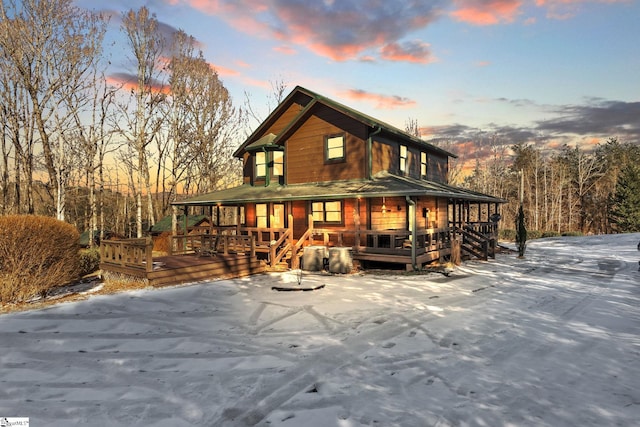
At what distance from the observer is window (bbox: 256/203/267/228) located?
836 inches

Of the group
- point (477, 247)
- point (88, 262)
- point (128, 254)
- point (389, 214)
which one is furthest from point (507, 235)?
point (88, 262)

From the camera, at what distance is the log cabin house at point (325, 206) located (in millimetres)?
14641

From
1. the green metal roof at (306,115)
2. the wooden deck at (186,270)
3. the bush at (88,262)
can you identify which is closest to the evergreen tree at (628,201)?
the green metal roof at (306,115)

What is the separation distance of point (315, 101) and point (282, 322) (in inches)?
532

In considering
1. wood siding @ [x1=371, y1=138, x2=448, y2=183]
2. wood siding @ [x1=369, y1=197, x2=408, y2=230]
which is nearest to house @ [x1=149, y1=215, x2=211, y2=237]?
wood siding @ [x1=369, y1=197, x2=408, y2=230]

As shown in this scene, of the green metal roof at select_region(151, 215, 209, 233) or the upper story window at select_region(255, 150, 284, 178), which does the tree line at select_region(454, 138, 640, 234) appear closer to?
the upper story window at select_region(255, 150, 284, 178)

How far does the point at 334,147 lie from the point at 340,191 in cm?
342

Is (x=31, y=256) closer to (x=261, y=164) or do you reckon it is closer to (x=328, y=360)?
(x=328, y=360)

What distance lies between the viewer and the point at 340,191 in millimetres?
16141

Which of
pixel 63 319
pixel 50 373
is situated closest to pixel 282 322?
pixel 50 373

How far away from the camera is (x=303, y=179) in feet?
64.1

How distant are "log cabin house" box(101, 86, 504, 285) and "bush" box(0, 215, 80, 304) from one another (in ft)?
5.81

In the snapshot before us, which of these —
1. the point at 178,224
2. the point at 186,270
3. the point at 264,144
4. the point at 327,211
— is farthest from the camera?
the point at 178,224

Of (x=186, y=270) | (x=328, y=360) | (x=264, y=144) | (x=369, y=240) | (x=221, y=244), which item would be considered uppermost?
(x=264, y=144)
